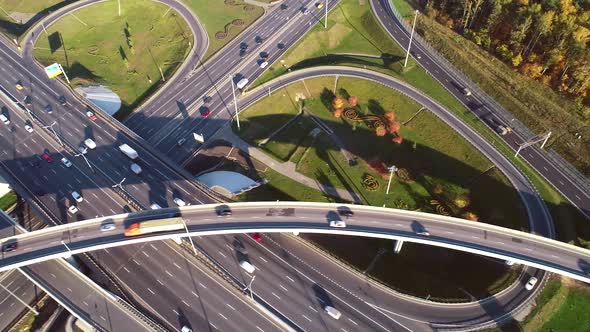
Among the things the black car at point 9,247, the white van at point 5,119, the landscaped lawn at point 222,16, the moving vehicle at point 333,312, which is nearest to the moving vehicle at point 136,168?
the black car at point 9,247

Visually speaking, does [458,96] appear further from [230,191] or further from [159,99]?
[159,99]

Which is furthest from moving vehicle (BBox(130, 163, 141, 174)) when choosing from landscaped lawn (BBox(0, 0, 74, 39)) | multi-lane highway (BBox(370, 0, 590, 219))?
landscaped lawn (BBox(0, 0, 74, 39))

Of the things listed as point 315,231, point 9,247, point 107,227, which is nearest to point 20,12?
point 9,247

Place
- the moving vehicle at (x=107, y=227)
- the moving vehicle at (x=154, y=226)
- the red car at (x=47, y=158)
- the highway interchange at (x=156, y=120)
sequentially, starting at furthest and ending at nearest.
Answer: the red car at (x=47, y=158) → the highway interchange at (x=156, y=120) → the moving vehicle at (x=107, y=227) → the moving vehicle at (x=154, y=226)

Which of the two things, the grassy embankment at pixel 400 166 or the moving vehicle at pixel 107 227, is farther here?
the grassy embankment at pixel 400 166

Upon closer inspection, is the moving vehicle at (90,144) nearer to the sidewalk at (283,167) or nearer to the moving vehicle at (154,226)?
the sidewalk at (283,167)

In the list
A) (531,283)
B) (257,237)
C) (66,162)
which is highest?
(531,283)

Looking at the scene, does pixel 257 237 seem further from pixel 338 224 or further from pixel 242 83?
pixel 242 83
